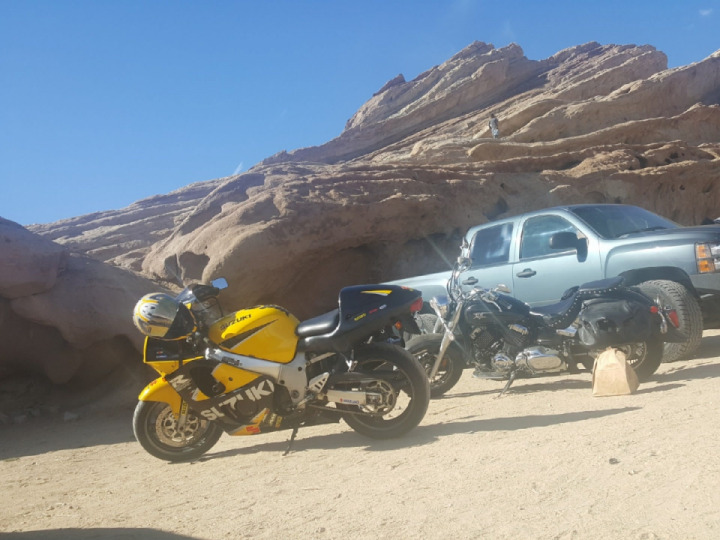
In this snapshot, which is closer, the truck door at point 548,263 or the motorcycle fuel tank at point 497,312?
the motorcycle fuel tank at point 497,312

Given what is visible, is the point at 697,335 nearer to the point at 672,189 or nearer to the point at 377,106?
the point at 672,189

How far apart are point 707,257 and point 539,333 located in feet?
5.91

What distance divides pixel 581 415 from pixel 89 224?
2379 centimetres

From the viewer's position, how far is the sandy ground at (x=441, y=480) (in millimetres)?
2574

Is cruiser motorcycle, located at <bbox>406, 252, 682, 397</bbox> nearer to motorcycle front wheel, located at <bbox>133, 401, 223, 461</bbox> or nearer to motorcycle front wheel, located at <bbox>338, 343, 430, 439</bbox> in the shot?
motorcycle front wheel, located at <bbox>338, 343, 430, 439</bbox>

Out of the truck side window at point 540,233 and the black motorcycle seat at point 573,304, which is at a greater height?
the truck side window at point 540,233

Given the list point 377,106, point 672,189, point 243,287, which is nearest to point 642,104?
point 672,189

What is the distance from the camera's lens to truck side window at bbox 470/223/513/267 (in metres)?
7.59

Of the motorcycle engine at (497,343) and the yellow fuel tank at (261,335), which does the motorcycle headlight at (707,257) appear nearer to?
the motorcycle engine at (497,343)

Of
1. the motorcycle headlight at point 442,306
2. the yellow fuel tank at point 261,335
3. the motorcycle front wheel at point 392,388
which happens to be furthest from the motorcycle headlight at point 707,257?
the yellow fuel tank at point 261,335

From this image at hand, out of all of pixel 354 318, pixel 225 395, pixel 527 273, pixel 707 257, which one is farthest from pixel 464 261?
pixel 225 395

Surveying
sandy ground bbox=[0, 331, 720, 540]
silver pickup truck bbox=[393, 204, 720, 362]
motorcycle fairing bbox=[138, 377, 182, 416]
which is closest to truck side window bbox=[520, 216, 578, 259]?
silver pickup truck bbox=[393, 204, 720, 362]

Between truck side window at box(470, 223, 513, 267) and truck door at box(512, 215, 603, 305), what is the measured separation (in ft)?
0.72

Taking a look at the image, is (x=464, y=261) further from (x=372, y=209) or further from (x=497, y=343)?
(x=372, y=209)
